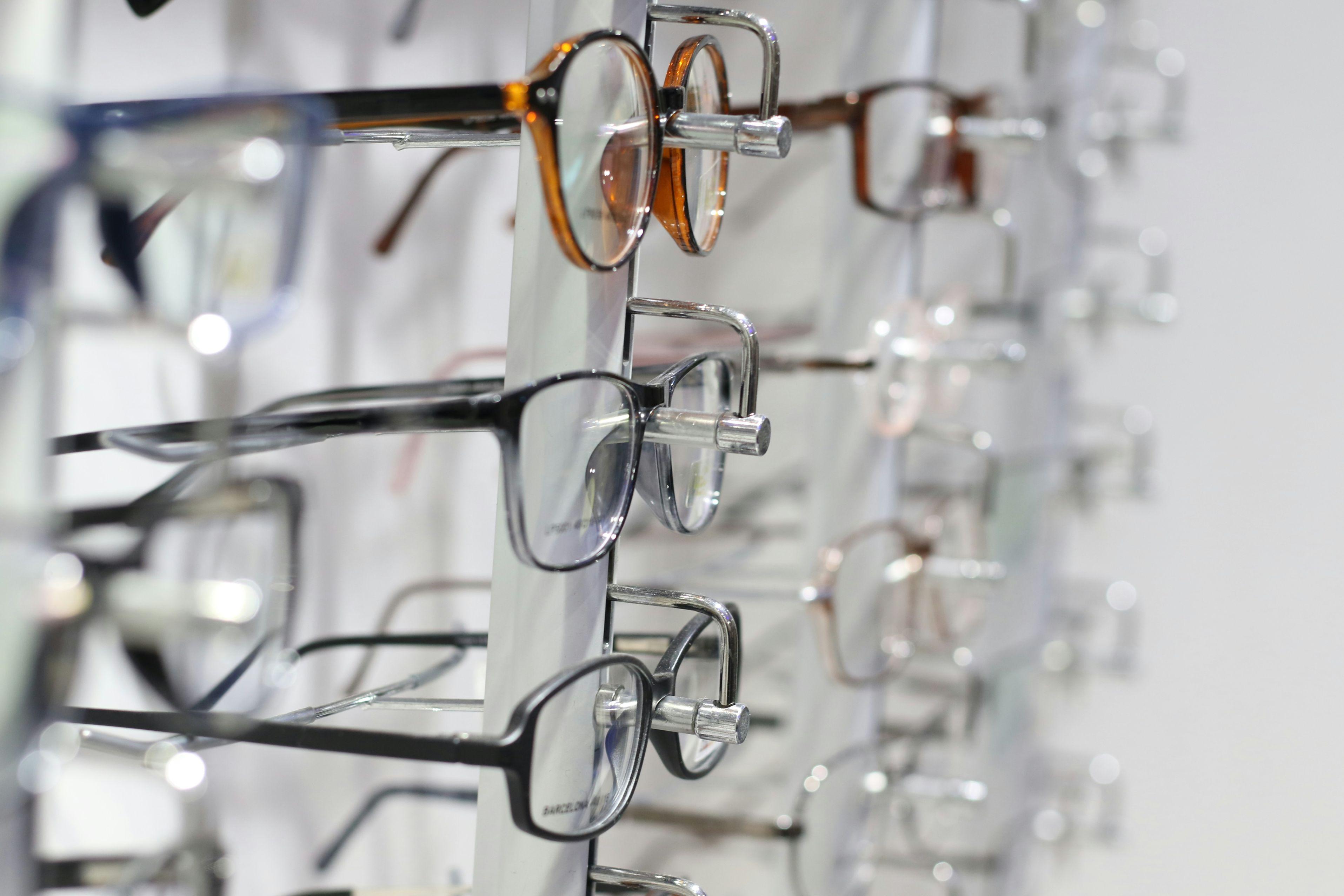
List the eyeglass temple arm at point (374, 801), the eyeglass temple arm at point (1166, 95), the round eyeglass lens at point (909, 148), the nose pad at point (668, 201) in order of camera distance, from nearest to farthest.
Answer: the nose pad at point (668, 201) → the eyeglass temple arm at point (374, 801) → the round eyeglass lens at point (909, 148) → the eyeglass temple arm at point (1166, 95)

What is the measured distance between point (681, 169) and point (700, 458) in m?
0.13

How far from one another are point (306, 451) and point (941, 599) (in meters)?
0.56

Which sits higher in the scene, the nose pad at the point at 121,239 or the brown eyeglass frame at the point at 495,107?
the brown eyeglass frame at the point at 495,107

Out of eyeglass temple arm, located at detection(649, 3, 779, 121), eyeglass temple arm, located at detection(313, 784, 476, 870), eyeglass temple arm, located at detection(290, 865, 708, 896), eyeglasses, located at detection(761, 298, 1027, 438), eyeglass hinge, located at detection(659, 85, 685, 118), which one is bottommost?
eyeglass temple arm, located at detection(313, 784, 476, 870)

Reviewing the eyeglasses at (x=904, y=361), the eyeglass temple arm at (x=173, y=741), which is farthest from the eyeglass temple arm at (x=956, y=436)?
the eyeglass temple arm at (x=173, y=741)

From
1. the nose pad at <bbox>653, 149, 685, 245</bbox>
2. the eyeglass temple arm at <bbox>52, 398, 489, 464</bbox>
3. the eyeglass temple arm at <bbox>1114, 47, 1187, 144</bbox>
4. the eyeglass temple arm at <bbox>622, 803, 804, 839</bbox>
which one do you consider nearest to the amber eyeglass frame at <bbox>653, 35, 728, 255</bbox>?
the nose pad at <bbox>653, 149, 685, 245</bbox>

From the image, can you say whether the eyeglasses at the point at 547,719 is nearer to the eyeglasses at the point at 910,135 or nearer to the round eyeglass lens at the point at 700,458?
the round eyeglass lens at the point at 700,458

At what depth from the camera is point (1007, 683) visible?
1.22 meters

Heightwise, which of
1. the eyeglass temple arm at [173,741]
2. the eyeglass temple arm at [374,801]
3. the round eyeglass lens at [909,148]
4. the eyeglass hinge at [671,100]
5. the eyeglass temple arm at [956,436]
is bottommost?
the eyeglass temple arm at [374,801]

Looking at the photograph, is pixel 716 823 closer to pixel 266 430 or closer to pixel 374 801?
pixel 374 801

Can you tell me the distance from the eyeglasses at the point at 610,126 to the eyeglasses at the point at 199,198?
0.09 feet

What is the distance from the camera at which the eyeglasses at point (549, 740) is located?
1.27 feet

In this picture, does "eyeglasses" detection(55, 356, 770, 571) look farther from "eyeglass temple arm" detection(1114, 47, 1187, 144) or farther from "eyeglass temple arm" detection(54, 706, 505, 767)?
"eyeglass temple arm" detection(1114, 47, 1187, 144)

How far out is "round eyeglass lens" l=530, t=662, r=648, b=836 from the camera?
0.44 m
